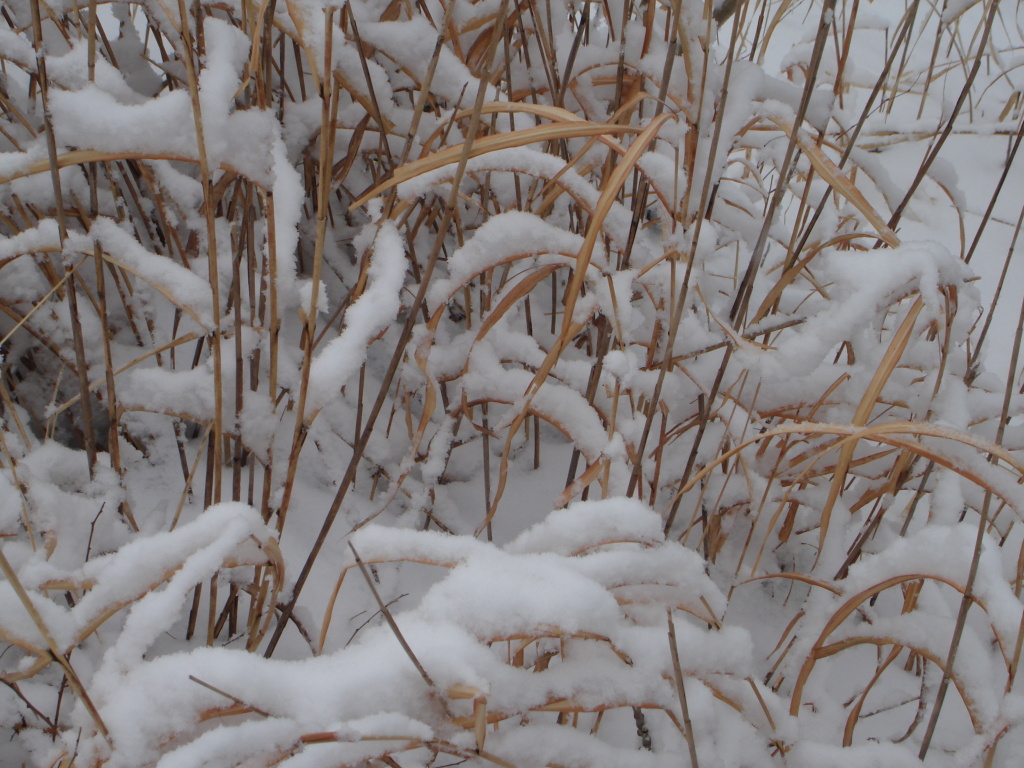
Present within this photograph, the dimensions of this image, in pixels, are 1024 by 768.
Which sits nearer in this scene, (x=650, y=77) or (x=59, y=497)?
(x=59, y=497)

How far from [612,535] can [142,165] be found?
0.52 metres

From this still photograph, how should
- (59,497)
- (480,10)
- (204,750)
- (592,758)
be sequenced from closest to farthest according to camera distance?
(204,750)
(592,758)
(59,497)
(480,10)

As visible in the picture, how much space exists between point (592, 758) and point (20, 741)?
449 millimetres

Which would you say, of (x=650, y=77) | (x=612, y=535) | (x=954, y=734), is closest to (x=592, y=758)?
(x=612, y=535)

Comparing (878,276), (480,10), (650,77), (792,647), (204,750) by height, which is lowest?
(204,750)

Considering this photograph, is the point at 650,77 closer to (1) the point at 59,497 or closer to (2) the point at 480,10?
(2) the point at 480,10

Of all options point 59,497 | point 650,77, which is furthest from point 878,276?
point 59,497

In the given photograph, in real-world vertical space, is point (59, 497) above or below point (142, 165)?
below

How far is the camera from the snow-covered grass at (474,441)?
0.44 m

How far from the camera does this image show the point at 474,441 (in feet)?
2.99

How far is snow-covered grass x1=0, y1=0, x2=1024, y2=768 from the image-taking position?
442 mm

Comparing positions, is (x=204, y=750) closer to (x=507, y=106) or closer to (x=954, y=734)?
(x=507, y=106)

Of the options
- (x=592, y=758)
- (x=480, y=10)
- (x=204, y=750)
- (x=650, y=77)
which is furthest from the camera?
(x=480, y=10)

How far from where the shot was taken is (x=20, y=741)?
1.88ft
